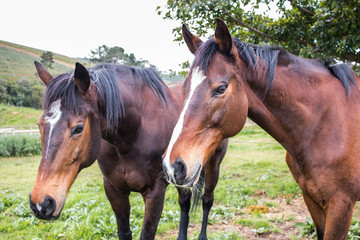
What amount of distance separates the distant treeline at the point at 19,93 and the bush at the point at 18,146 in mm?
21466

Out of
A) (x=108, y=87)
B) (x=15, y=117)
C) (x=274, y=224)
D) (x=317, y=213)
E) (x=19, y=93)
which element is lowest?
(x=15, y=117)

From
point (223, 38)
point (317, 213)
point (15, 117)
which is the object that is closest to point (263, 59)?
point (223, 38)

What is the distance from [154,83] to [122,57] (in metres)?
32.4

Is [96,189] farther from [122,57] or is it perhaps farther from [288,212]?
[122,57]

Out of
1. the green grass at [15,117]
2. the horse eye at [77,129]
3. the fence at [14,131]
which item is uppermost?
the horse eye at [77,129]

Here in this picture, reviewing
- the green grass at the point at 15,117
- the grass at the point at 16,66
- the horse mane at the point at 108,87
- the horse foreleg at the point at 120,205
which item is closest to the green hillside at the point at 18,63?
the grass at the point at 16,66

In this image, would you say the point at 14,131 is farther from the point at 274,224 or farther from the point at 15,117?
the point at 274,224

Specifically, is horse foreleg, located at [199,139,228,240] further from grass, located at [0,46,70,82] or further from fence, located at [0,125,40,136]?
grass, located at [0,46,70,82]

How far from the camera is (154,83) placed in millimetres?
3031

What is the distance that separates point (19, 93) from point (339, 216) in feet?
136

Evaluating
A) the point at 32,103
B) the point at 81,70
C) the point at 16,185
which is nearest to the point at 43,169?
the point at 81,70

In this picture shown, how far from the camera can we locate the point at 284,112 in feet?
6.97

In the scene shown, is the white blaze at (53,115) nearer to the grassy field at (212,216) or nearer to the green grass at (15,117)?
the grassy field at (212,216)

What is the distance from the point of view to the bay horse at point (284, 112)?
179 centimetres
